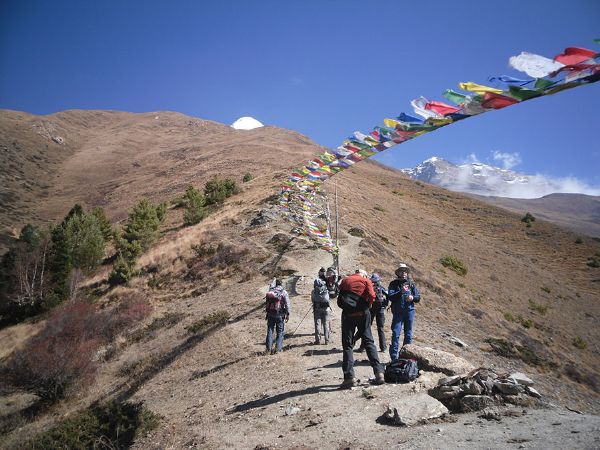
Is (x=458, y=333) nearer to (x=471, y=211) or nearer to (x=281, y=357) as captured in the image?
(x=281, y=357)

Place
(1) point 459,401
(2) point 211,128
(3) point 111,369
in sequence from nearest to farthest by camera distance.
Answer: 1. (1) point 459,401
2. (3) point 111,369
3. (2) point 211,128

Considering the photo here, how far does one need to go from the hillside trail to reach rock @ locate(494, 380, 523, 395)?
1.11 ft

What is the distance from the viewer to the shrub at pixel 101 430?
6.52 meters

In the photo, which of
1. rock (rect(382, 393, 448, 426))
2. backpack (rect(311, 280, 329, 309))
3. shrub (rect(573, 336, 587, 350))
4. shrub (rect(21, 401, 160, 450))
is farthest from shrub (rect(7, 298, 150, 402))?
shrub (rect(573, 336, 587, 350))

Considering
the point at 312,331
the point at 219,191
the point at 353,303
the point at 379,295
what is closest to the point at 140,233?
the point at 219,191

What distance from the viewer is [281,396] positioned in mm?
7273

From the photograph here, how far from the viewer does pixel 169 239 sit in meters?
31.3

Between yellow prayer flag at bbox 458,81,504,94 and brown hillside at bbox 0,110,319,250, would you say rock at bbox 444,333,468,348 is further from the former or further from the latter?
brown hillside at bbox 0,110,319,250

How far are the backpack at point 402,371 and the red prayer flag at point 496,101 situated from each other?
458cm

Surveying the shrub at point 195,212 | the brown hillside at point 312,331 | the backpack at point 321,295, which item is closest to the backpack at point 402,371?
the brown hillside at point 312,331

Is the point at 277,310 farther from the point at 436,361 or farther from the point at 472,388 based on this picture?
the point at 472,388

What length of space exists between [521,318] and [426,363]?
1915 centimetres

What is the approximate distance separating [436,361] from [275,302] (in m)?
4.30

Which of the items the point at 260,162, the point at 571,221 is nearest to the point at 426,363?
the point at 260,162
